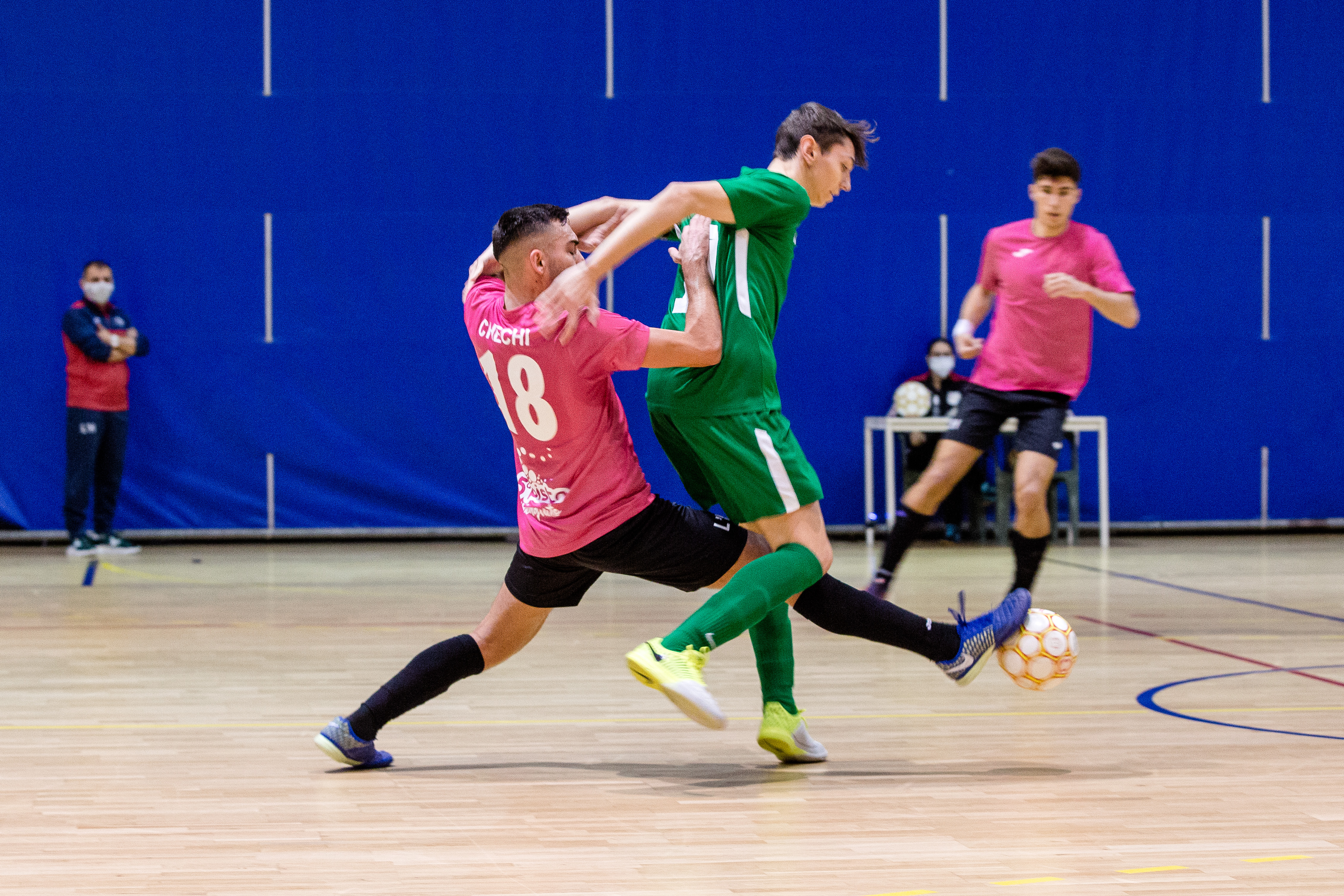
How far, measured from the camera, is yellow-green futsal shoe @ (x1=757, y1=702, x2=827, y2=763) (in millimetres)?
3318

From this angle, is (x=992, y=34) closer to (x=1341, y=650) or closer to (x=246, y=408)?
(x=246, y=408)

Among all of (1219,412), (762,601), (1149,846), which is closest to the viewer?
(1149,846)

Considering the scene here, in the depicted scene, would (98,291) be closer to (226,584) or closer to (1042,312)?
(226,584)

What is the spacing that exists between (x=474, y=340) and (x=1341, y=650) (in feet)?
11.3

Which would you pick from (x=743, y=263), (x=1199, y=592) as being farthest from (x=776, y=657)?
(x=1199, y=592)

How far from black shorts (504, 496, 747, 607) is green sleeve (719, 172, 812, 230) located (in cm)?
63

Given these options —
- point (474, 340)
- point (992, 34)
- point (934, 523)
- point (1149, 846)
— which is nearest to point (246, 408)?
point (934, 523)

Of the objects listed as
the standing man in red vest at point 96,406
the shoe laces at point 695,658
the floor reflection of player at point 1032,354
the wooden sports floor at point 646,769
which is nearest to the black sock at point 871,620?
the wooden sports floor at point 646,769

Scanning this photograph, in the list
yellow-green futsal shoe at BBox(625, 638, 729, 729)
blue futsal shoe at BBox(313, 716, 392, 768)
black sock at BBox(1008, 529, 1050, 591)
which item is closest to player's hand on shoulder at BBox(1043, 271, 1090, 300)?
black sock at BBox(1008, 529, 1050, 591)

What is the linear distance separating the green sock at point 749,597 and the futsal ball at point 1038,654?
53cm

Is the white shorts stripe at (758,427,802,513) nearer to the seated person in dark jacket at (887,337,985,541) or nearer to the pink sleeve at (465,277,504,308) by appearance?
the pink sleeve at (465,277,504,308)

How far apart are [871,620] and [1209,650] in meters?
2.34

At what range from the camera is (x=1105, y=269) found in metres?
5.37

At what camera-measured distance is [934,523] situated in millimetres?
10516
